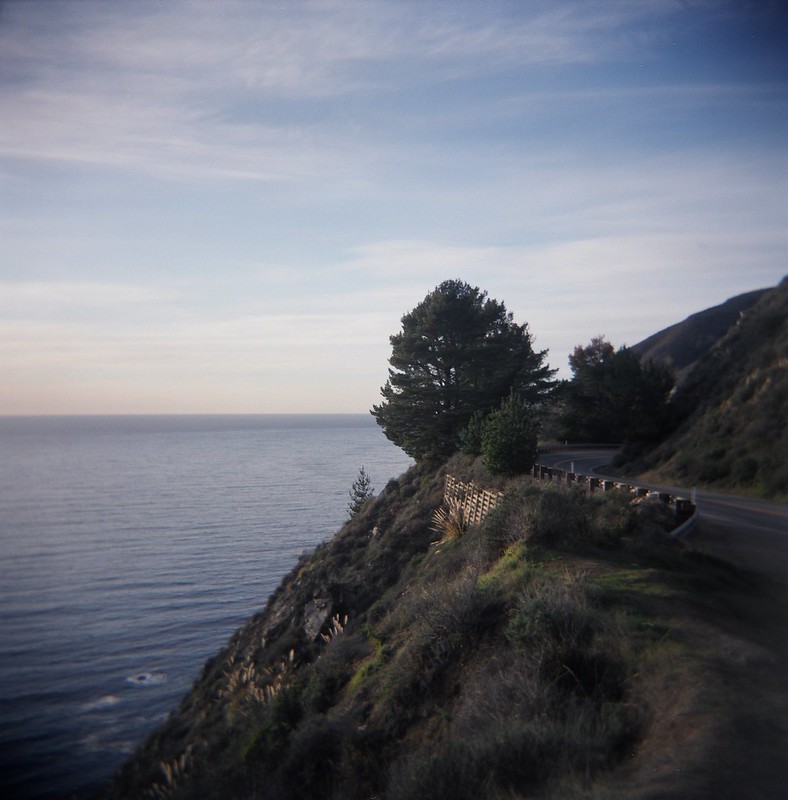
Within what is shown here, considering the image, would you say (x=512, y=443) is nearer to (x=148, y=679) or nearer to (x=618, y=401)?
(x=148, y=679)

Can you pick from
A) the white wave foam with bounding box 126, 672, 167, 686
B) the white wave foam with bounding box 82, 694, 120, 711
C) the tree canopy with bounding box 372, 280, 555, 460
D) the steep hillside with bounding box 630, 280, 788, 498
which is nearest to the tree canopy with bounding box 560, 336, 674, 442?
the steep hillside with bounding box 630, 280, 788, 498

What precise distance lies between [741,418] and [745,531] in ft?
12.9

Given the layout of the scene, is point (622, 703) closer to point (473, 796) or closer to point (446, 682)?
point (473, 796)

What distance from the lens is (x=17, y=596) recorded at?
87.7 feet

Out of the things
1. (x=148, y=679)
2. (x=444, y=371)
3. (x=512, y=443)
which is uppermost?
(x=444, y=371)

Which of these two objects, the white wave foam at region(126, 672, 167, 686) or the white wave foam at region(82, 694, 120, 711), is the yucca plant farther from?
the white wave foam at region(82, 694, 120, 711)

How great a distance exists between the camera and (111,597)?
32.4m

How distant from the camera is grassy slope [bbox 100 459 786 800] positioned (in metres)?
5.84

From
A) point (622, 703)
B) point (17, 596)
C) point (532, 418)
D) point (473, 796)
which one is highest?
point (532, 418)

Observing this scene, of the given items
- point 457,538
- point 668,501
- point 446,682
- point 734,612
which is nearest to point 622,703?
point 446,682

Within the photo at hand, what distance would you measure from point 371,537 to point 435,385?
9081 mm

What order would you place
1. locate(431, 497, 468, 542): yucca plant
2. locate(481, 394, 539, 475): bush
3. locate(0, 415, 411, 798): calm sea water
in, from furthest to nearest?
locate(481, 394, 539, 475): bush → locate(0, 415, 411, 798): calm sea water → locate(431, 497, 468, 542): yucca plant

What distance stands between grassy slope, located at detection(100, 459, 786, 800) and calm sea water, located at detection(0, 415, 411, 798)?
3.89 meters

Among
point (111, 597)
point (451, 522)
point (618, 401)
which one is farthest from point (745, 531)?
point (111, 597)
